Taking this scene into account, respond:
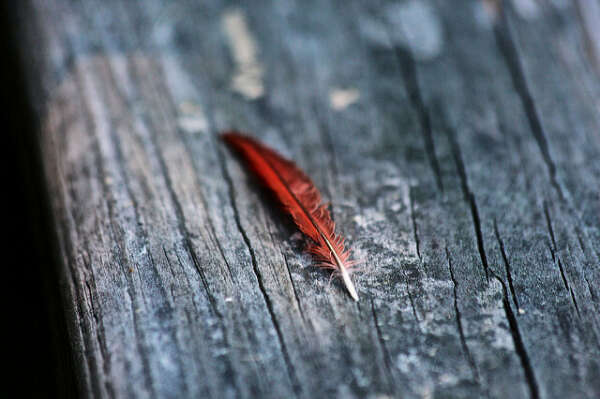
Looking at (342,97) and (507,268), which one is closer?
(507,268)

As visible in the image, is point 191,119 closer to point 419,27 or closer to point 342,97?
point 342,97

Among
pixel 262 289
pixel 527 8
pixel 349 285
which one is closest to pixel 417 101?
pixel 527 8

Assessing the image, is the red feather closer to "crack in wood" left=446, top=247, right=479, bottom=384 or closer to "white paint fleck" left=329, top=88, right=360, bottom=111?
"crack in wood" left=446, top=247, right=479, bottom=384

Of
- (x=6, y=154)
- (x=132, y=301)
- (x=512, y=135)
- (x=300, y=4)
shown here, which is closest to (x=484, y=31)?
(x=512, y=135)

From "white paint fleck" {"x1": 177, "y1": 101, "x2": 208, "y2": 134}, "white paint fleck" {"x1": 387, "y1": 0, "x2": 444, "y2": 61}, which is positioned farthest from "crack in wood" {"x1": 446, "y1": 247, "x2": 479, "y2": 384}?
"white paint fleck" {"x1": 387, "y1": 0, "x2": 444, "y2": 61}

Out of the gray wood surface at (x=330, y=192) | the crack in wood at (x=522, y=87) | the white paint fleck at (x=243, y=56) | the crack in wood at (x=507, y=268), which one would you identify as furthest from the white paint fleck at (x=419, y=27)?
the crack in wood at (x=507, y=268)
